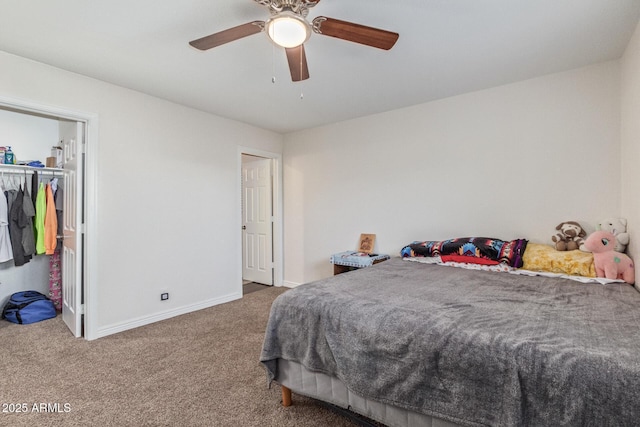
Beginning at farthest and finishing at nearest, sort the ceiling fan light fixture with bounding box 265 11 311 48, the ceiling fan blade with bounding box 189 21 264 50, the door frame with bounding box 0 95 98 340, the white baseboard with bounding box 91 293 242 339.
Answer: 1. the white baseboard with bounding box 91 293 242 339
2. the door frame with bounding box 0 95 98 340
3. the ceiling fan blade with bounding box 189 21 264 50
4. the ceiling fan light fixture with bounding box 265 11 311 48

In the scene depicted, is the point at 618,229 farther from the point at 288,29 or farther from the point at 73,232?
the point at 73,232

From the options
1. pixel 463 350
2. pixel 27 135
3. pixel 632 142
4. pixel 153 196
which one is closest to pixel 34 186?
pixel 27 135

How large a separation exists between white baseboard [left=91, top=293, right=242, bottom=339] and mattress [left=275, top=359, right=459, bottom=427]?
2046 millimetres

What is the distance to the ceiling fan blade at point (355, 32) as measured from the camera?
1.61 metres

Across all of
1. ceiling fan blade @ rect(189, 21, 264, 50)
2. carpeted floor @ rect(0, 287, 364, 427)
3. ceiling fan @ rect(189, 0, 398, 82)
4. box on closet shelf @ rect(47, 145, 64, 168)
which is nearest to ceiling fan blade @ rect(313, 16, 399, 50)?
ceiling fan @ rect(189, 0, 398, 82)

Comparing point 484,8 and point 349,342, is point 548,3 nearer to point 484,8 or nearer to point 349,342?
point 484,8

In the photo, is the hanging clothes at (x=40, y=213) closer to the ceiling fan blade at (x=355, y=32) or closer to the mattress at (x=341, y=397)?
the mattress at (x=341, y=397)

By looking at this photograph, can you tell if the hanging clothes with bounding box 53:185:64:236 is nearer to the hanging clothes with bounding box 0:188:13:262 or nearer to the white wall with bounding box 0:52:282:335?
the hanging clothes with bounding box 0:188:13:262

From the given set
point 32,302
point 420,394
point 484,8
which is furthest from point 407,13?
point 32,302

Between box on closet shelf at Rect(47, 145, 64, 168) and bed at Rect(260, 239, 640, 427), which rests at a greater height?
box on closet shelf at Rect(47, 145, 64, 168)

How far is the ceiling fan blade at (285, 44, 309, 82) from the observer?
1826 millimetres

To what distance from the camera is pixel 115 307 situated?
294 cm

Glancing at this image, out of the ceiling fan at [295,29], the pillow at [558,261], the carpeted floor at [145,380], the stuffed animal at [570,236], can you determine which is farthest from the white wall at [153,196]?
Result: the stuffed animal at [570,236]

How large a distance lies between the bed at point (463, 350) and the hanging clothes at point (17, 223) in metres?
3.35
